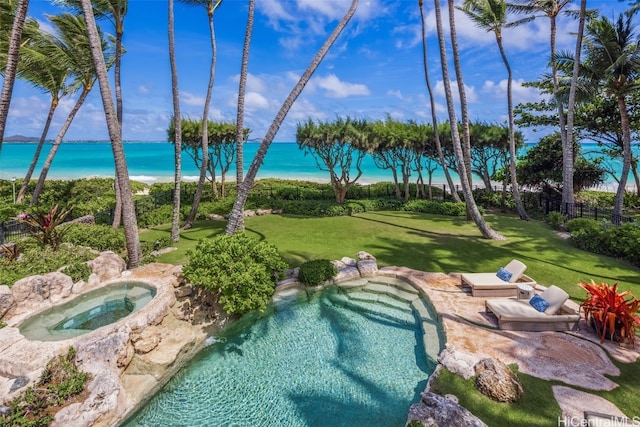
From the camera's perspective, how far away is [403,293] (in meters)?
8.44

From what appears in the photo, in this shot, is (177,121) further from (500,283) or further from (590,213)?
(590,213)

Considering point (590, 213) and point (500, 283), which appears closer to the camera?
point (500, 283)

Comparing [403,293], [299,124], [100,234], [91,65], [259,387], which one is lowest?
[259,387]

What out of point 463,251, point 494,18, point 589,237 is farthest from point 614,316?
point 494,18

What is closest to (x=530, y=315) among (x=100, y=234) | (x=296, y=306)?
(x=296, y=306)

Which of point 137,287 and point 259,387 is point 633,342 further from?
point 137,287

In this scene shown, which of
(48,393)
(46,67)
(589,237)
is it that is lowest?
(48,393)

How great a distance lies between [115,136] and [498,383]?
1019 cm

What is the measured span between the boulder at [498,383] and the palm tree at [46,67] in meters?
18.9

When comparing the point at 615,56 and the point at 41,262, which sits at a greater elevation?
the point at 615,56

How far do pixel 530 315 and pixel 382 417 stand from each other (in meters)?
3.86

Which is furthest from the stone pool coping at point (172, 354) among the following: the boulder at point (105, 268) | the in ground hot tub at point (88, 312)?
the boulder at point (105, 268)

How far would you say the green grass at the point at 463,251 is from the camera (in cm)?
432

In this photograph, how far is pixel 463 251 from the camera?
10.9 m
